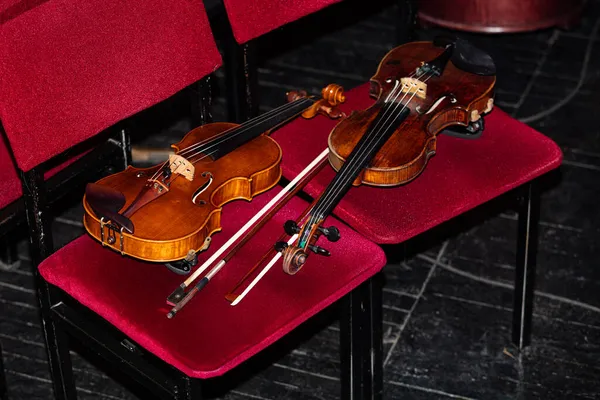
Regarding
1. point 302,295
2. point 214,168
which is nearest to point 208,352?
point 302,295

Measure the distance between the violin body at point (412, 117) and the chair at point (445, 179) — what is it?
8 cm

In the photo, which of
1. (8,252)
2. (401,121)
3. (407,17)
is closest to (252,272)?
(401,121)

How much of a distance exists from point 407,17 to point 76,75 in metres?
0.94

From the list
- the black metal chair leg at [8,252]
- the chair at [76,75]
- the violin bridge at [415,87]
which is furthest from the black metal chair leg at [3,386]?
the violin bridge at [415,87]

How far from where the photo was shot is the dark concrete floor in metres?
3.01

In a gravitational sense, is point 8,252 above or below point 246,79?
below

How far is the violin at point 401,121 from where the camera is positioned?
7.86 ft

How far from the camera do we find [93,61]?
2475mm

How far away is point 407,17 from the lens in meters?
3.07

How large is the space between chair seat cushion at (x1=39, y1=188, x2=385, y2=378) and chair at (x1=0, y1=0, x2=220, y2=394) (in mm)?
145

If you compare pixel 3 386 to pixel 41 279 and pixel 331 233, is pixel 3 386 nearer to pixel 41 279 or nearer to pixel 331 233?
pixel 41 279

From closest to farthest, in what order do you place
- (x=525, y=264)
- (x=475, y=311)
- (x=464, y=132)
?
(x=464, y=132)
(x=525, y=264)
(x=475, y=311)

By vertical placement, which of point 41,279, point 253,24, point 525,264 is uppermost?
point 253,24

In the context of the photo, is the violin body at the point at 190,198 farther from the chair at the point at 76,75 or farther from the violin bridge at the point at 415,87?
the violin bridge at the point at 415,87
